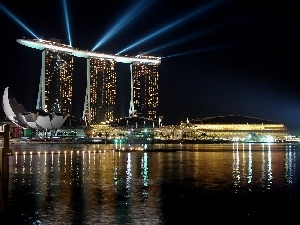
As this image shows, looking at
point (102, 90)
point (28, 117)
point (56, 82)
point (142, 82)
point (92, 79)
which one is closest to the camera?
point (28, 117)

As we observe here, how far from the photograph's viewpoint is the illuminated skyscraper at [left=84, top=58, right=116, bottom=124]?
602 ft

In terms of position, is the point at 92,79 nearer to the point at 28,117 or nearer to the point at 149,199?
the point at 28,117

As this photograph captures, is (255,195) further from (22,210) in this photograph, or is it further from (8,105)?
(8,105)

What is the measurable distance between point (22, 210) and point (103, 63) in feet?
561

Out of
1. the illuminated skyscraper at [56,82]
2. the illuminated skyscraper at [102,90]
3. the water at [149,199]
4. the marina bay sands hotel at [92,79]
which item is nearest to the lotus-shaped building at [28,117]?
the marina bay sands hotel at [92,79]

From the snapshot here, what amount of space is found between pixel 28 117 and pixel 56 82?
40249 millimetres

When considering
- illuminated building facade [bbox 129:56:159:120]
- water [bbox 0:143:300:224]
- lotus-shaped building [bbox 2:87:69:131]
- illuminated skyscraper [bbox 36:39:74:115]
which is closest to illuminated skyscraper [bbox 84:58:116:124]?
illuminated building facade [bbox 129:56:159:120]

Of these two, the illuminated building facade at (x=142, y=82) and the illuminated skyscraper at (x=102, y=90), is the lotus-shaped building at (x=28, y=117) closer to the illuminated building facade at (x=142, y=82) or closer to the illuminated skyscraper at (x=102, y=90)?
the illuminated skyscraper at (x=102, y=90)

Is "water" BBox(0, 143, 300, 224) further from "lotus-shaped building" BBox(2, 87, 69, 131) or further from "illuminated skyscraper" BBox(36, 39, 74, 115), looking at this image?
"illuminated skyscraper" BBox(36, 39, 74, 115)

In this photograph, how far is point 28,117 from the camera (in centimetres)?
12838

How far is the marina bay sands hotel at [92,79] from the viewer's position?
151950 mm

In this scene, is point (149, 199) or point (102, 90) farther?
point (102, 90)

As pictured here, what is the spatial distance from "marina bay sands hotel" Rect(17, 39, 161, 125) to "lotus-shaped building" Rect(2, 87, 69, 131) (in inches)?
569

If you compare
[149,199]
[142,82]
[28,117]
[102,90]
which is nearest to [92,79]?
[102,90]
